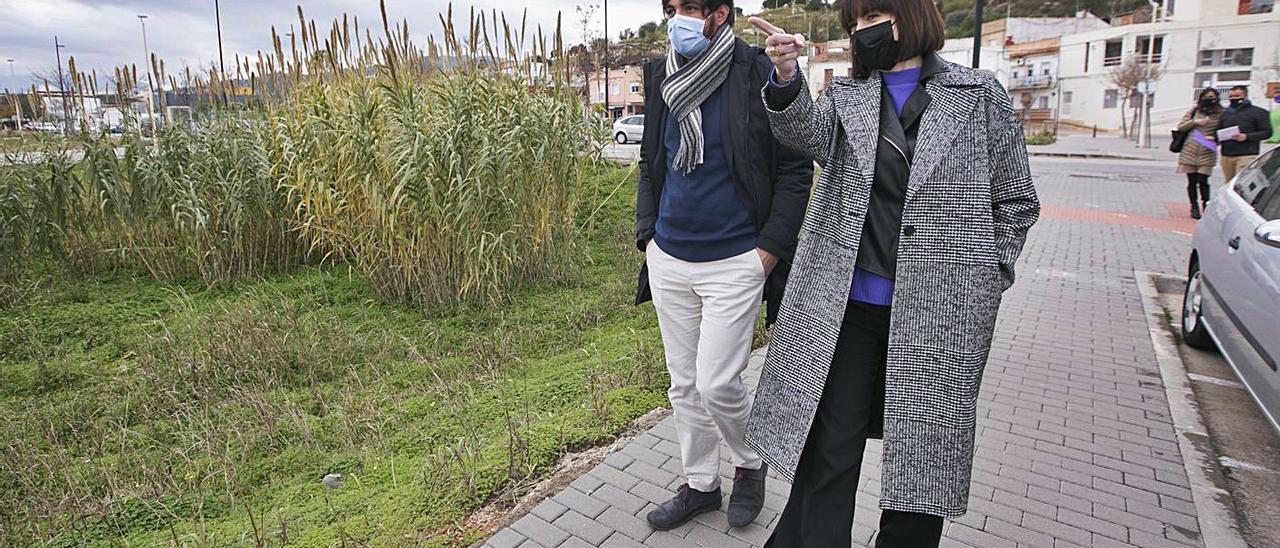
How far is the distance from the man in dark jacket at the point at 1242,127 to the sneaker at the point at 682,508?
435 inches

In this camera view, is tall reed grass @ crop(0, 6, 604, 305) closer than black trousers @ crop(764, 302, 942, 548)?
→ No

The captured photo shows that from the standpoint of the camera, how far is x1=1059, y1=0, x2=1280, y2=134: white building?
49188mm

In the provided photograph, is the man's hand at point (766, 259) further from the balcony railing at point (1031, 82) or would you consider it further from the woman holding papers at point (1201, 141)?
the balcony railing at point (1031, 82)

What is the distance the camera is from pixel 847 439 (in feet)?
7.54

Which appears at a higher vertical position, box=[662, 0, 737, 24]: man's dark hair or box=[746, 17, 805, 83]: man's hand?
box=[662, 0, 737, 24]: man's dark hair

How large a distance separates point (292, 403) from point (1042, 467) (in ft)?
13.2

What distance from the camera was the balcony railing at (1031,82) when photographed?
65.1 meters

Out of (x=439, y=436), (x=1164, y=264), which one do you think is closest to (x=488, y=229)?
(x=439, y=436)

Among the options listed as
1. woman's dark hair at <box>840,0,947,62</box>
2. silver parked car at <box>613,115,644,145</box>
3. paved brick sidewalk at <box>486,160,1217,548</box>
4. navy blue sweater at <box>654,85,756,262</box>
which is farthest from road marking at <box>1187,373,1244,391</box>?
silver parked car at <box>613,115,644,145</box>

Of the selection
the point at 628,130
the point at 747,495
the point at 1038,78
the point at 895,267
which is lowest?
the point at 747,495

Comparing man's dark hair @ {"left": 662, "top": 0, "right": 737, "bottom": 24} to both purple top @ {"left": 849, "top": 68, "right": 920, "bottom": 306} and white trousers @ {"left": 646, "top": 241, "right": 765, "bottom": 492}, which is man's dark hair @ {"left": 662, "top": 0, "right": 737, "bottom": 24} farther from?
white trousers @ {"left": 646, "top": 241, "right": 765, "bottom": 492}

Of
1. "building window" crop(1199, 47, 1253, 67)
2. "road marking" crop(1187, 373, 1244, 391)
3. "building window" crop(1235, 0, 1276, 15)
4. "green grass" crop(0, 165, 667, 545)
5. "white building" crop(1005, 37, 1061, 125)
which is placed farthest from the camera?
"white building" crop(1005, 37, 1061, 125)

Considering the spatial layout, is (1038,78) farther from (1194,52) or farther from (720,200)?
(720,200)

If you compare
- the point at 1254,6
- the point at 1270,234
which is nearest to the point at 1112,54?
the point at 1254,6
